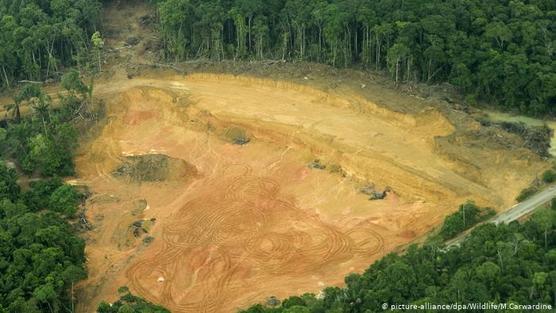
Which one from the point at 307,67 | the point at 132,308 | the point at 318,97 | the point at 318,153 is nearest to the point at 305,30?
the point at 307,67

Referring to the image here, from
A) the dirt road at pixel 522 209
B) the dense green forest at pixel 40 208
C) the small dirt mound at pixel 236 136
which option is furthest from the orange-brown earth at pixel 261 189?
the dense green forest at pixel 40 208

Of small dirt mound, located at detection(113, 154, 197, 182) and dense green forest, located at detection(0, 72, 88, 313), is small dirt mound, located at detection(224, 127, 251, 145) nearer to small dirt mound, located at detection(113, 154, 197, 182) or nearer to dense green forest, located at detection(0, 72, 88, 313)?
small dirt mound, located at detection(113, 154, 197, 182)

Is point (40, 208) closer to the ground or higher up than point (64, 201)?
closer to the ground

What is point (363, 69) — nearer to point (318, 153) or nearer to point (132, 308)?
point (318, 153)

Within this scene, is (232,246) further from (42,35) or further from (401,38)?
(42,35)

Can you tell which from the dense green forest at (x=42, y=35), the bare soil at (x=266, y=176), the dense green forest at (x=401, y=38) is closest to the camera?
the bare soil at (x=266, y=176)

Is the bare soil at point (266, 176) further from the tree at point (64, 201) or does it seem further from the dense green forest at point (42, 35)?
the dense green forest at point (42, 35)

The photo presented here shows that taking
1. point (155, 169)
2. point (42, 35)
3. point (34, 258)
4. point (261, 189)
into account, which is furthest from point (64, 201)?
point (42, 35)
